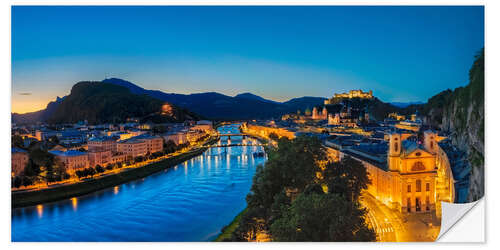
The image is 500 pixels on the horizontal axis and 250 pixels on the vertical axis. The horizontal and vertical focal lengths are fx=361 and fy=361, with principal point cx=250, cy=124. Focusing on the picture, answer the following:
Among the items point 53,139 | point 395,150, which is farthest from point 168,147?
point 395,150

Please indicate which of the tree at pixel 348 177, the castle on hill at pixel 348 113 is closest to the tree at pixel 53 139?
the tree at pixel 348 177

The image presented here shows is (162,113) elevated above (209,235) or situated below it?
above

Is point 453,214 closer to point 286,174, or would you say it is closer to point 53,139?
point 286,174

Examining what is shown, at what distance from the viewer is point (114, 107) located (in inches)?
1524

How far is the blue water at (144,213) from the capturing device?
6.85 meters

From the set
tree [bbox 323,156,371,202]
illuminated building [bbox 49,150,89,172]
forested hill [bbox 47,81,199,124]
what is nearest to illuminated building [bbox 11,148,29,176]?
illuminated building [bbox 49,150,89,172]

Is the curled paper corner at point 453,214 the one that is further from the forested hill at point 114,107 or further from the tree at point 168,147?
the forested hill at point 114,107

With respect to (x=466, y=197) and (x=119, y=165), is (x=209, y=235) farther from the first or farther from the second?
(x=119, y=165)

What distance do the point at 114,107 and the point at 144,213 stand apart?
33129 mm

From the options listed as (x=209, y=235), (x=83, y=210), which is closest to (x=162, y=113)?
(x=83, y=210)

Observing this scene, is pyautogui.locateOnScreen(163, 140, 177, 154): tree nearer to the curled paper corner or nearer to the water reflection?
the water reflection

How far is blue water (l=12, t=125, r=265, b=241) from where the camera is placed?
6852 mm
